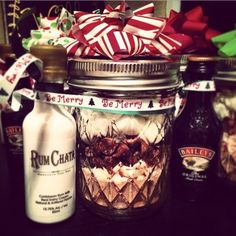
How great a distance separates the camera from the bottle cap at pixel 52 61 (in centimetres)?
40

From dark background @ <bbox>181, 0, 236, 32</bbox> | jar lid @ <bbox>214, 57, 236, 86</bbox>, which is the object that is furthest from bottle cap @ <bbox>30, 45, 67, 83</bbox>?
dark background @ <bbox>181, 0, 236, 32</bbox>

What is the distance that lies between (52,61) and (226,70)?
0.29m

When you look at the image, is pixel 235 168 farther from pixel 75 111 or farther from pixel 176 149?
pixel 75 111

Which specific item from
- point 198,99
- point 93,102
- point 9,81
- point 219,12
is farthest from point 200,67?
point 219,12

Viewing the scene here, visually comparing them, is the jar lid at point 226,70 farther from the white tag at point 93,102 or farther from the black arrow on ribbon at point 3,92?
the black arrow on ribbon at point 3,92

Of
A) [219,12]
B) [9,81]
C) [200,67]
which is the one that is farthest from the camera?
[219,12]

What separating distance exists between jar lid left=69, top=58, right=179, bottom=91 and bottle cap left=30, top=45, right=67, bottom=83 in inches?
1.3

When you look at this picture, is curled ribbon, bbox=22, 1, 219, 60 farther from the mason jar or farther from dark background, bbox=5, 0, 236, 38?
dark background, bbox=5, 0, 236, 38

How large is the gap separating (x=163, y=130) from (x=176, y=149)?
6cm

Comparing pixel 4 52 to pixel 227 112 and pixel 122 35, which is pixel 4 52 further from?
Result: pixel 227 112

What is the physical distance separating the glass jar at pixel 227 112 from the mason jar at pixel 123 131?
4.5 inches

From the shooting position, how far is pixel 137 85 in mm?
430

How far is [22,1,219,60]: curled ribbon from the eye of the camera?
43 centimetres

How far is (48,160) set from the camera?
1.41 feet
